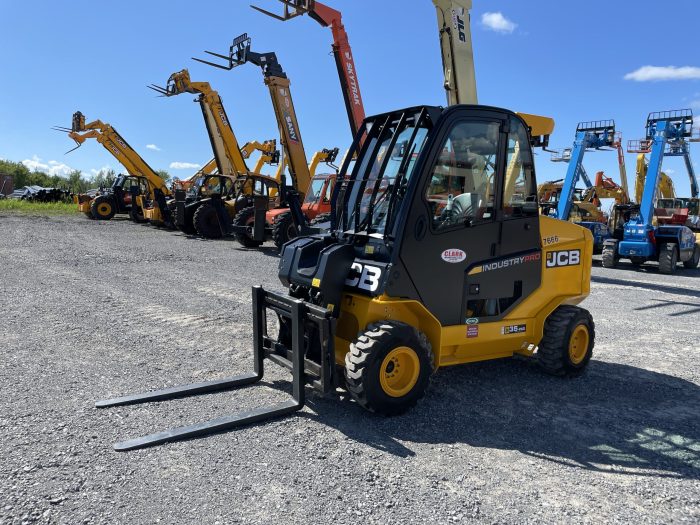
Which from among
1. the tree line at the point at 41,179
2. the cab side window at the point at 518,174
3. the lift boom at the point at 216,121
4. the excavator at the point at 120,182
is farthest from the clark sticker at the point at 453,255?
the tree line at the point at 41,179

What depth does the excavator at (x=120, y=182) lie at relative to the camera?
934 inches

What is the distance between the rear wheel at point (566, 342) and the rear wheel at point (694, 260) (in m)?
13.4

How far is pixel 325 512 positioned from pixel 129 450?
1420 mm

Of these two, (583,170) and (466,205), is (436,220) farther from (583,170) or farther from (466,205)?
(583,170)

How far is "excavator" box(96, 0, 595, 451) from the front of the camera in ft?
13.3

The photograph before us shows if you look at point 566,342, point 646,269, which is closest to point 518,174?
point 566,342

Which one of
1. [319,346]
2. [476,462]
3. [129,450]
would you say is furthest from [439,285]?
[129,450]

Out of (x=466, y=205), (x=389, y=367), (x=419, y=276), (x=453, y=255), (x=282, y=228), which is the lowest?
(x=389, y=367)

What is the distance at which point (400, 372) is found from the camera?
4.12 metres

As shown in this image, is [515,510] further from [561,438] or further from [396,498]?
[561,438]

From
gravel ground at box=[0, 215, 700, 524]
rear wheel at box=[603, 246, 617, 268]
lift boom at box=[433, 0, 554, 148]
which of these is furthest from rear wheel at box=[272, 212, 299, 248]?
rear wheel at box=[603, 246, 617, 268]

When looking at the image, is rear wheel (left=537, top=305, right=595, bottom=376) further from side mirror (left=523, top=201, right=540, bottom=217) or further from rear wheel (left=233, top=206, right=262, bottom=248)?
rear wheel (left=233, top=206, right=262, bottom=248)

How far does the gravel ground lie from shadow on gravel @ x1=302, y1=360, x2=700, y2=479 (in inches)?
0.7

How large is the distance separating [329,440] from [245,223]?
12458 mm
